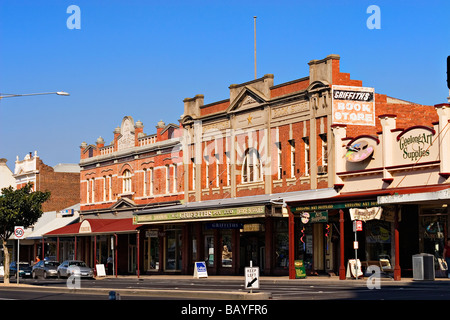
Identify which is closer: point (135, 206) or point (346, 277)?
point (346, 277)

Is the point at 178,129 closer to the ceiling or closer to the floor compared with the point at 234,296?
closer to the ceiling

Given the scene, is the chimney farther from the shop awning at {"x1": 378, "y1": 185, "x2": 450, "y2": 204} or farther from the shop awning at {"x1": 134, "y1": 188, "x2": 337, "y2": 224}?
the shop awning at {"x1": 378, "y1": 185, "x2": 450, "y2": 204}

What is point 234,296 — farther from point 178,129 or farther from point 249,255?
point 178,129

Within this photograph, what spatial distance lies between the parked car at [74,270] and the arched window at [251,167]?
1169 cm

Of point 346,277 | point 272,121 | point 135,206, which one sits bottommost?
point 346,277

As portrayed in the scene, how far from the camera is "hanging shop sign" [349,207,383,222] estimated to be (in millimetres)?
35625

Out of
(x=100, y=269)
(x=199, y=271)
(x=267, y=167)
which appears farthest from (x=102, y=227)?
(x=267, y=167)

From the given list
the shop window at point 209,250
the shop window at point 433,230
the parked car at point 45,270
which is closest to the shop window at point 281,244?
the shop window at point 209,250

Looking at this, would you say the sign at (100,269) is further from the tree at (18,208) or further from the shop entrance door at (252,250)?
the shop entrance door at (252,250)

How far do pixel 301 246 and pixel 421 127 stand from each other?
11032 mm

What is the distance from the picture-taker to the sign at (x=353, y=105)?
41594 mm
